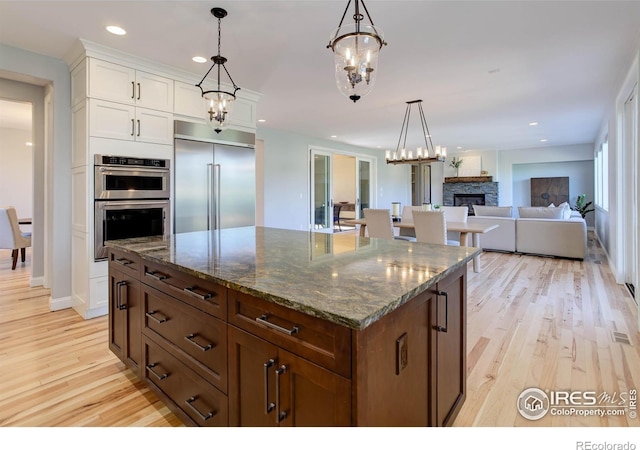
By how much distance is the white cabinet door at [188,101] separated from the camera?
12.3 feet

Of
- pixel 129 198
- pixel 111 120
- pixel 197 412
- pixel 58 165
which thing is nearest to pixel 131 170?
pixel 129 198

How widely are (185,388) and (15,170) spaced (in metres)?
8.92

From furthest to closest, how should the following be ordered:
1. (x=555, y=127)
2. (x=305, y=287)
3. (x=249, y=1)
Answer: (x=555, y=127), (x=249, y=1), (x=305, y=287)

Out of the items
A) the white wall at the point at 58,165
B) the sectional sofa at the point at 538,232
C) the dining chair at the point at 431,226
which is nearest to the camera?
the white wall at the point at 58,165

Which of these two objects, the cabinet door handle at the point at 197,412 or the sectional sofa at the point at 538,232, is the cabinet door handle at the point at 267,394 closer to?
the cabinet door handle at the point at 197,412

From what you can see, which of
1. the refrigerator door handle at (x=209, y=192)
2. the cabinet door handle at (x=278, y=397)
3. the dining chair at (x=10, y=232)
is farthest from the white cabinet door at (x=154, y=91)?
the dining chair at (x=10, y=232)

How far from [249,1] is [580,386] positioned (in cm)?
332

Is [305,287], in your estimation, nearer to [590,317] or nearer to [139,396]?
[139,396]

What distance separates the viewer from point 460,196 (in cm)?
1138

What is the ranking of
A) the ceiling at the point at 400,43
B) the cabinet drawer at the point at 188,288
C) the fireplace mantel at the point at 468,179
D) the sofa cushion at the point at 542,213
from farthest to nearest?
1. the fireplace mantel at the point at 468,179
2. the sofa cushion at the point at 542,213
3. the ceiling at the point at 400,43
4. the cabinet drawer at the point at 188,288

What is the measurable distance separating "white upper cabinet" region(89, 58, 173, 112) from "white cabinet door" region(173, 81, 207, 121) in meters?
0.07

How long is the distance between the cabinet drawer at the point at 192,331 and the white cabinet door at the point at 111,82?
7.66 ft
